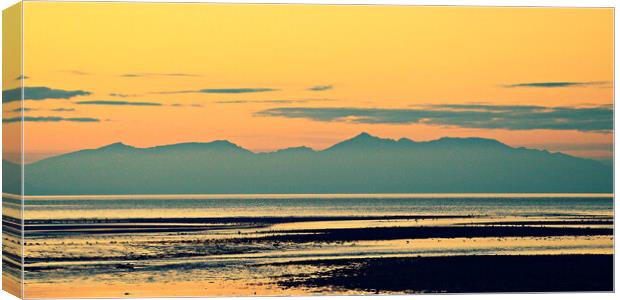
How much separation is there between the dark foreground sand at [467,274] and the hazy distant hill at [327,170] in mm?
722

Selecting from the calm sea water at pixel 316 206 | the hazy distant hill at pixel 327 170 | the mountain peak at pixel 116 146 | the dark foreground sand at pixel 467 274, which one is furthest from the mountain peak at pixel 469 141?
the mountain peak at pixel 116 146

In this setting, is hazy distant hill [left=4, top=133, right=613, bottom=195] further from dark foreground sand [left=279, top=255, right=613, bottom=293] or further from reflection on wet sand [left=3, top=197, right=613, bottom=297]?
dark foreground sand [left=279, top=255, right=613, bottom=293]

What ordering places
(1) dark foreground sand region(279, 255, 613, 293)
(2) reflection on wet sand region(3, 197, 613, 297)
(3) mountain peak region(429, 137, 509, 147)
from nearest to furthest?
(2) reflection on wet sand region(3, 197, 613, 297) → (1) dark foreground sand region(279, 255, 613, 293) → (3) mountain peak region(429, 137, 509, 147)

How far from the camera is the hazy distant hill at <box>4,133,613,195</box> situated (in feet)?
47.7

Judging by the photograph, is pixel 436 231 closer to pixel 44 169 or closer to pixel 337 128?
pixel 337 128

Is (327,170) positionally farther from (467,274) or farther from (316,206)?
(467,274)

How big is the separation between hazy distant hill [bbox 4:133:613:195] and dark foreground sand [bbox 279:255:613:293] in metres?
0.72

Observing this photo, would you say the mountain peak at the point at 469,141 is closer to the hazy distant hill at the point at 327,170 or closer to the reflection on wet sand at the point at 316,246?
the hazy distant hill at the point at 327,170

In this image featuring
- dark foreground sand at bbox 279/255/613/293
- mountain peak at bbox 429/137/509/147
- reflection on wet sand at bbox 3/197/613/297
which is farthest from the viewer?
mountain peak at bbox 429/137/509/147

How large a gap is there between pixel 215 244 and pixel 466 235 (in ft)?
8.44

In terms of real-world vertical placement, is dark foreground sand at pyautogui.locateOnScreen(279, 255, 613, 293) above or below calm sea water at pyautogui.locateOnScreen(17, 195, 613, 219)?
below

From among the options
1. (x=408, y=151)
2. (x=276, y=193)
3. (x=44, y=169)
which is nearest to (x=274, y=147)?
(x=276, y=193)

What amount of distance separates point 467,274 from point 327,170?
A: 1.78 meters

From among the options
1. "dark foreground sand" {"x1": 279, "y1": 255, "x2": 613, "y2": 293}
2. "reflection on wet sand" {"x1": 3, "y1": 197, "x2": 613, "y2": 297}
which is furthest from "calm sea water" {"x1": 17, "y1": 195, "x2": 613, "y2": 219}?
"dark foreground sand" {"x1": 279, "y1": 255, "x2": 613, "y2": 293}
